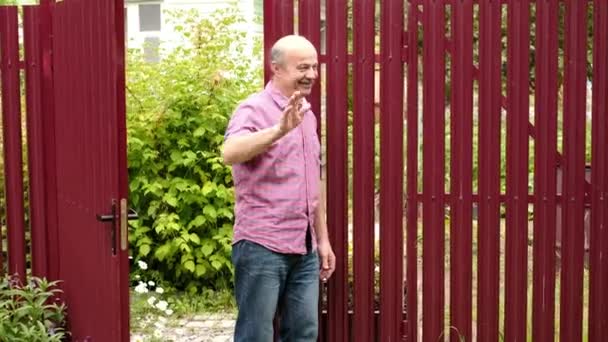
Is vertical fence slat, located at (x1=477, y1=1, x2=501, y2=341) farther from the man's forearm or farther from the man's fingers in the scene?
the man's forearm

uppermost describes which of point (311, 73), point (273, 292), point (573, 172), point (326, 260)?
point (311, 73)

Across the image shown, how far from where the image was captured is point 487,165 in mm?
4867

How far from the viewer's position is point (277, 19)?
4.80m

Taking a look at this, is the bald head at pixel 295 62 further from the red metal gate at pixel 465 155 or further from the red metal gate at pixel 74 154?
the red metal gate at pixel 74 154

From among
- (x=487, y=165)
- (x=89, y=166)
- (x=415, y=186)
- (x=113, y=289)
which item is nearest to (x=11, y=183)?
(x=89, y=166)

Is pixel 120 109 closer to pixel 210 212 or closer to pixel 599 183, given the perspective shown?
pixel 599 183

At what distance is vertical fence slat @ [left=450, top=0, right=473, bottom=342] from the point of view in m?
4.79

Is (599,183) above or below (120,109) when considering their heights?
below

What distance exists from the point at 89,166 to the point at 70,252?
2.46ft

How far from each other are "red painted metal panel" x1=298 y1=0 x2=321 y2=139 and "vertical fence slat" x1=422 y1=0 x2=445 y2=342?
0.53 meters

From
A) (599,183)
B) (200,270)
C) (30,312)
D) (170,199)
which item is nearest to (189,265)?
(200,270)

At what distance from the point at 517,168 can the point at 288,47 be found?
1350 mm

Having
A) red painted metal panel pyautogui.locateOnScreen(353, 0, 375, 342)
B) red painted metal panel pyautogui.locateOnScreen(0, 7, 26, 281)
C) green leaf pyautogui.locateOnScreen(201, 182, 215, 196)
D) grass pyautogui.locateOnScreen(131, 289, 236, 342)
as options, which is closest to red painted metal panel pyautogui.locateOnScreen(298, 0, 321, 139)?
red painted metal panel pyautogui.locateOnScreen(353, 0, 375, 342)

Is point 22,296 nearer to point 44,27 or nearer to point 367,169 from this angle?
point 44,27
